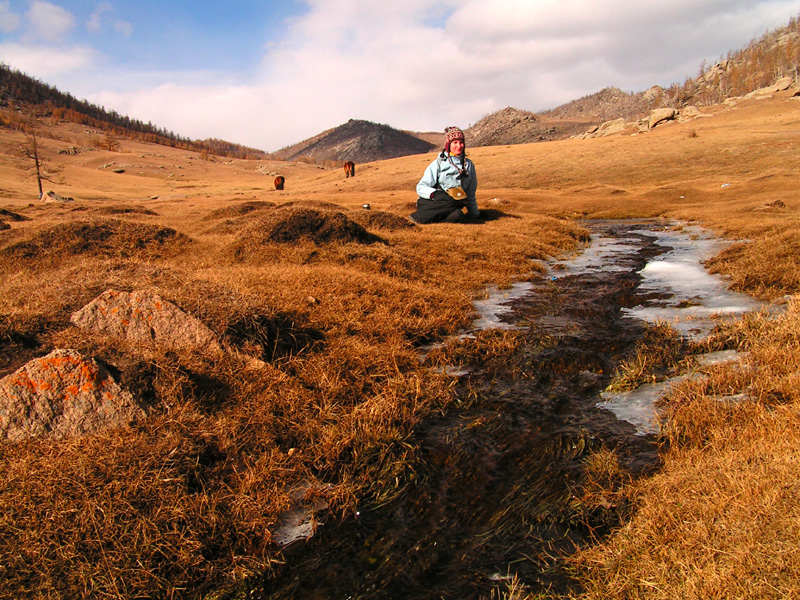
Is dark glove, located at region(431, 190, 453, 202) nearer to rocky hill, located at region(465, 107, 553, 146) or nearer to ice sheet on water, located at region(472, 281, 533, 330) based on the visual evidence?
ice sheet on water, located at region(472, 281, 533, 330)

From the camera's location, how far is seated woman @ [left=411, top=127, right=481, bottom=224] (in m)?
13.8

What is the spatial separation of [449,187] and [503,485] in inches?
484

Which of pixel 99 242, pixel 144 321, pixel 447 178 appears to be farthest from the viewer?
pixel 447 178

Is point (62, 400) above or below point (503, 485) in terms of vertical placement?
above

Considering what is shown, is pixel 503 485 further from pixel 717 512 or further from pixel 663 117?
pixel 663 117

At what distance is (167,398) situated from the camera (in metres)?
3.37

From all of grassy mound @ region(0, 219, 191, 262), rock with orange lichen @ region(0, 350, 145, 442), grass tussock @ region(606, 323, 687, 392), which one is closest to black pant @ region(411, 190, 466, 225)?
grassy mound @ region(0, 219, 191, 262)

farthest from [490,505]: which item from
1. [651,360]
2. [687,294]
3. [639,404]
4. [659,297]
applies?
[687,294]

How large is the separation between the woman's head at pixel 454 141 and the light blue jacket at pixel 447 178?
20cm

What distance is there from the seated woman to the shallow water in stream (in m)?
8.83

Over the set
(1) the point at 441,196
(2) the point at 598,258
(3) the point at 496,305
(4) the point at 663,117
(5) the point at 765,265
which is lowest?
(3) the point at 496,305

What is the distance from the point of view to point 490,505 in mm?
2840

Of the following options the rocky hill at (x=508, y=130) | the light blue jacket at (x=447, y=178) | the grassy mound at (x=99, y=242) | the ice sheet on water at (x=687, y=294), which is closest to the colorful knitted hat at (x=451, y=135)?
the light blue jacket at (x=447, y=178)

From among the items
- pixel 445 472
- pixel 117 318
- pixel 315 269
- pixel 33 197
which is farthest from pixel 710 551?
pixel 33 197
